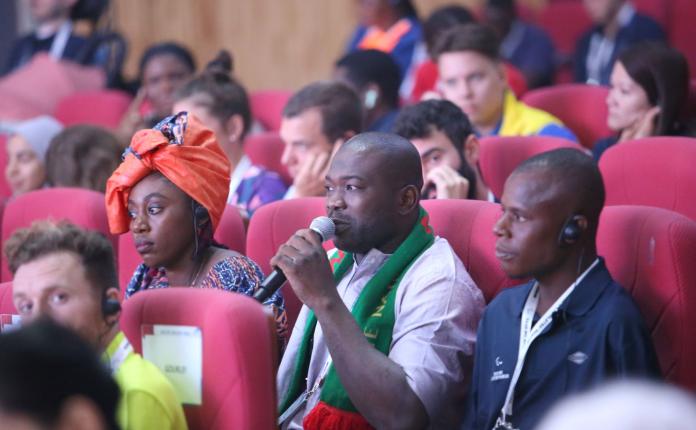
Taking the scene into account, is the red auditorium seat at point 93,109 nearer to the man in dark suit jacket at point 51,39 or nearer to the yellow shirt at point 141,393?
the man in dark suit jacket at point 51,39

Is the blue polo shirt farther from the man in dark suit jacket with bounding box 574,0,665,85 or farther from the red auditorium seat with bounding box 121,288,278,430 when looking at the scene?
the man in dark suit jacket with bounding box 574,0,665,85

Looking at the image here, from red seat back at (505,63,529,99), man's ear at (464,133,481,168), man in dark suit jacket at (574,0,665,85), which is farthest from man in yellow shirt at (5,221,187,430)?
man in dark suit jacket at (574,0,665,85)

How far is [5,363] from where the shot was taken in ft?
4.42

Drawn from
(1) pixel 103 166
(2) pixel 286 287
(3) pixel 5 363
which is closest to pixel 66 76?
(1) pixel 103 166

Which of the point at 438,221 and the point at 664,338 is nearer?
the point at 664,338

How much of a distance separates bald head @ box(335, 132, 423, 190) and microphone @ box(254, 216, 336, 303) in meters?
0.18

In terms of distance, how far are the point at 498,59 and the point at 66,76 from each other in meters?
2.80

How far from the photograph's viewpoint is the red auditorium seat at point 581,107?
4355 mm

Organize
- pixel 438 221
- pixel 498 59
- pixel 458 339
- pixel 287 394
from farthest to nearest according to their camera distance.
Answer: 1. pixel 498 59
2. pixel 438 221
3. pixel 287 394
4. pixel 458 339

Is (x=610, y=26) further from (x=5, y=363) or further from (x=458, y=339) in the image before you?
(x=5, y=363)

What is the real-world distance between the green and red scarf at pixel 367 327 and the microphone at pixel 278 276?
163 mm

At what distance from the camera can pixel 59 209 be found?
3.61 meters

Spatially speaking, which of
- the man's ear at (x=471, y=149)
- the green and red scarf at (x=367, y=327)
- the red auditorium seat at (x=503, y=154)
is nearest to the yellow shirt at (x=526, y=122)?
the red auditorium seat at (x=503, y=154)

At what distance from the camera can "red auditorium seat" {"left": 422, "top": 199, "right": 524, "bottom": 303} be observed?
271 cm
